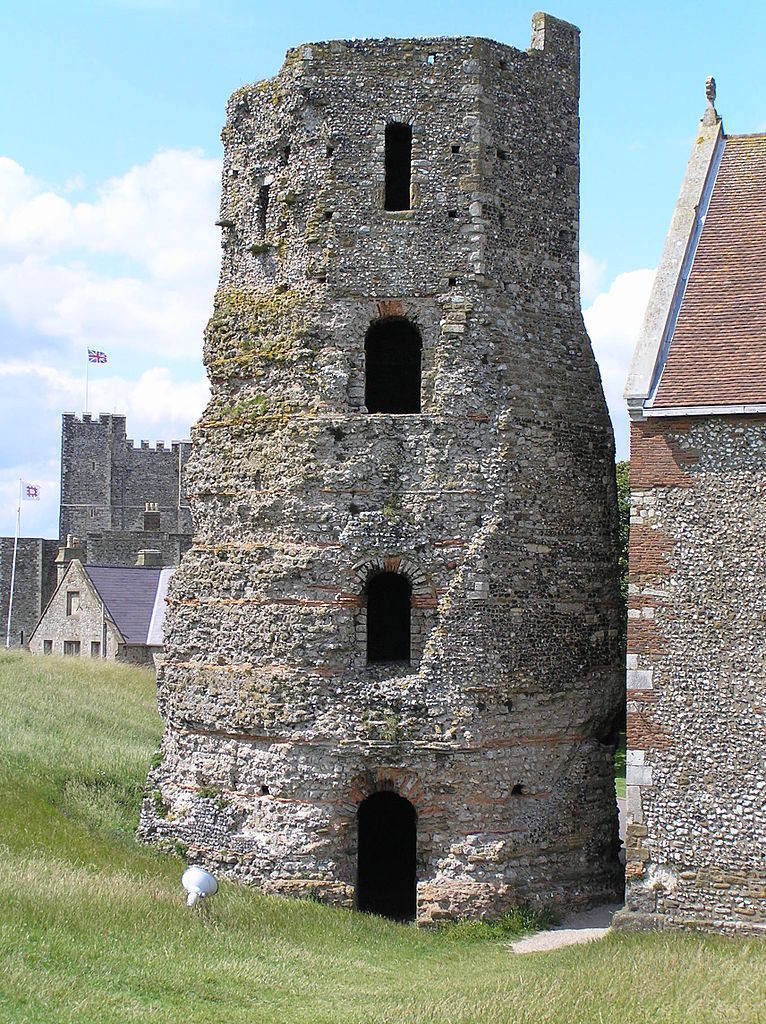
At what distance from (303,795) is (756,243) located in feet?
32.1

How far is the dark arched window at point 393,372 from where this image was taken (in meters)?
18.6

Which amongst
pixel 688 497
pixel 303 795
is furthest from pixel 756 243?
pixel 303 795

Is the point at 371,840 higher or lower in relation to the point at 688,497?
lower

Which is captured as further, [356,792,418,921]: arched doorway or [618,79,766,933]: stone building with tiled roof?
[356,792,418,921]: arched doorway

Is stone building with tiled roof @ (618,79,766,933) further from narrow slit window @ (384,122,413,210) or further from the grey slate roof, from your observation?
A: the grey slate roof

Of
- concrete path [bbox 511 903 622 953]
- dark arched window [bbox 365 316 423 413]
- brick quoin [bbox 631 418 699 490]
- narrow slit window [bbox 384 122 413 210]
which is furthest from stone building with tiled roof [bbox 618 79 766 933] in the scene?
dark arched window [bbox 365 316 423 413]

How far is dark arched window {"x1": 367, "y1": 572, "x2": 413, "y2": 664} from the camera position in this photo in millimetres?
17531

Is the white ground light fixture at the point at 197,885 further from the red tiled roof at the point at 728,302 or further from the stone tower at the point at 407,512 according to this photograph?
the red tiled roof at the point at 728,302

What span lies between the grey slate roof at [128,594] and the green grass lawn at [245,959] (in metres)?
19.2

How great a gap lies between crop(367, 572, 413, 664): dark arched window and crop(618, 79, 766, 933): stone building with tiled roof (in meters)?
4.43

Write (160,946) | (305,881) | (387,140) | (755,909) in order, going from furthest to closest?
(387,140), (305,881), (755,909), (160,946)

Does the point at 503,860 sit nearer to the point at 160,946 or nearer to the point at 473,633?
the point at 473,633

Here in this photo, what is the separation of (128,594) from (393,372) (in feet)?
73.5

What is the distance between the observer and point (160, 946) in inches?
464
